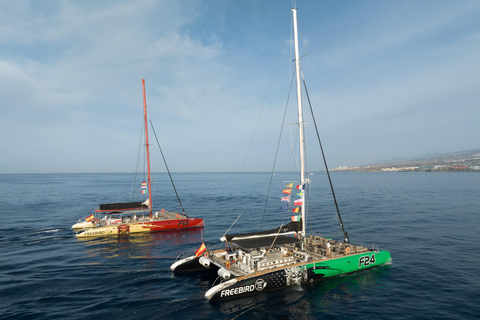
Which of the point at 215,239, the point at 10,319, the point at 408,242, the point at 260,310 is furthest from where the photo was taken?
the point at 215,239

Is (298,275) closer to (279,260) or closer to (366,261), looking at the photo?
(279,260)

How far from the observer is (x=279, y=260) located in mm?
19266

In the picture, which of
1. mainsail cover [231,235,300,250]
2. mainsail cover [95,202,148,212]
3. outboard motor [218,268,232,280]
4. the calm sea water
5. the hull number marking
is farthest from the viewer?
mainsail cover [95,202,148,212]

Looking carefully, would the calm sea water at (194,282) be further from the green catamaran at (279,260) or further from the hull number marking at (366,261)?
the hull number marking at (366,261)

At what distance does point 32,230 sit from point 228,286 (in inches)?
1390

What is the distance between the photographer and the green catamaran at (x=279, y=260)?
58.0 ft

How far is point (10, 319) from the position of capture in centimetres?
1462

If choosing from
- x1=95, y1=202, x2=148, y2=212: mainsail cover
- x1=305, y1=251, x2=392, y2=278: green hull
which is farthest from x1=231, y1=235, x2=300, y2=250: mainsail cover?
x1=95, y1=202, x2=148, y2=212: mainsail cover

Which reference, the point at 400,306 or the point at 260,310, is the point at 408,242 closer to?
the point at 400,306

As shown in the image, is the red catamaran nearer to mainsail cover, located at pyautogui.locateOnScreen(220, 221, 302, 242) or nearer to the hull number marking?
mainsail cover, located at pyautogui.locateOnScreen(220, 221, 302, 242)

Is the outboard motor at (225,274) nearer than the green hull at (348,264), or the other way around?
the outboard motor at (225,274)

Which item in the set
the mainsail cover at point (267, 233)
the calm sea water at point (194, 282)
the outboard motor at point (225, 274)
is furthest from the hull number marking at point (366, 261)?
the outboard motor at point (225, 274)

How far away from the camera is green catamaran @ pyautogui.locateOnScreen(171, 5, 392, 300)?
1769 cm

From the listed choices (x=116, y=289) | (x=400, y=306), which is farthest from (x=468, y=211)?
(x=116, y=289)
